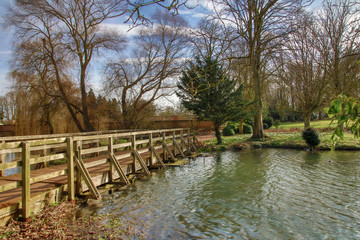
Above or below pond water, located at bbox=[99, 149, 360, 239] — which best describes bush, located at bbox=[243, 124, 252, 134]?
above

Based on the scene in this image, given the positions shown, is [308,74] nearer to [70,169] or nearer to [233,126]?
[233,126]

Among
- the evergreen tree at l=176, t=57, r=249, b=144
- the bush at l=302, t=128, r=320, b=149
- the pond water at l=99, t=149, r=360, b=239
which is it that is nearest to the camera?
the pond water at l=99, t=149, r=360, b=239

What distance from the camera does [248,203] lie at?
617 centimetres

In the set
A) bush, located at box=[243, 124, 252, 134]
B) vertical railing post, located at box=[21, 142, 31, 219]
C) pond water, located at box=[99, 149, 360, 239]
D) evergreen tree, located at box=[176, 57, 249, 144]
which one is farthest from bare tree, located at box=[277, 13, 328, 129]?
vertical railing post, located at box=[21, 142, 31, 219]

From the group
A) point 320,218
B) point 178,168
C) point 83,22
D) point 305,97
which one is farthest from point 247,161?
point 83,22

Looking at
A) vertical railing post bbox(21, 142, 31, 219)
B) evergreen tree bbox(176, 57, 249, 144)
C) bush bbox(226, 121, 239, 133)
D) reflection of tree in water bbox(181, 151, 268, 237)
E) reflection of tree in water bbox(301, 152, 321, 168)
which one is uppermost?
evergreen tree bbox(176, 57, 249, 144)

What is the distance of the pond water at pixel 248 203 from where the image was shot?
4695 mm

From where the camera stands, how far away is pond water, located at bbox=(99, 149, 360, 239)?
4.70 metres

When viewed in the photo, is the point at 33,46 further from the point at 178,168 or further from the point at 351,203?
the point at 351,203

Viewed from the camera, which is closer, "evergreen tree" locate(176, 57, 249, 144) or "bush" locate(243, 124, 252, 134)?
"evergreen tree" locate(176, 57, 249, 144)

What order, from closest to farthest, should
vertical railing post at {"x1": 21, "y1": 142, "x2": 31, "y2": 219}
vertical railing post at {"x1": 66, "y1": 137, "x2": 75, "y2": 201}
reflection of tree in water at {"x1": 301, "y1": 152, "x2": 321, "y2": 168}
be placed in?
vertical railing post at {"x1": 21, "y1": 142, "x2": 31, "y2": 219}, vertical railing post at {"x1": 66, "y1": 137, "x2": 75, "y2": 201}, reflection of tree in water at {"x1": 301, "y1": 152, "x2": 321, "y2": 168}

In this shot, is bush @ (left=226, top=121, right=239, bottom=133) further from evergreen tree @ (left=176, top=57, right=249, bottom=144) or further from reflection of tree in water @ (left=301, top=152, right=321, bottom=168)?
reflection of tree in water @ (left=301, top=152, right=321, bottom=168)

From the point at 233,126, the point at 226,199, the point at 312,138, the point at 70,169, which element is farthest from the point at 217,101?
the point at 70,169

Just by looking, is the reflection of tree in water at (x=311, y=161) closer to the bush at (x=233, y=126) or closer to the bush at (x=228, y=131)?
the bush at (x=228, y=131)
